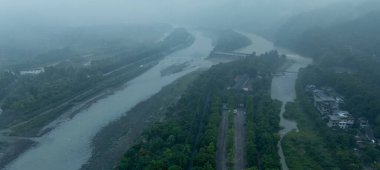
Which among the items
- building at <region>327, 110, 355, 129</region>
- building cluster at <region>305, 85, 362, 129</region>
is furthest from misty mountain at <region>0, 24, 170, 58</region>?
building at <region>327, 110, 355, 129</region>

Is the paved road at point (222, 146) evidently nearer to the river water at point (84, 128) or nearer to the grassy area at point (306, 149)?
the grassy area at point (306, 149)

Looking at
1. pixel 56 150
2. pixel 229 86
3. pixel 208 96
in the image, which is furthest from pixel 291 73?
pixel 56 150

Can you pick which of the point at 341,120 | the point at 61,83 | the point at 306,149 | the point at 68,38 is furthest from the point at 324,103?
the point at 68,38

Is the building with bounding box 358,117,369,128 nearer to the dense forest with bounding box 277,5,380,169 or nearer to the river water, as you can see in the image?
the dense forest with bounding box 277,5,380,169

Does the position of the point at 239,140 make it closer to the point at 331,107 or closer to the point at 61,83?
the point at 331,107

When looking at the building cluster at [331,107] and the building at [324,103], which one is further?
the building at [324,103]

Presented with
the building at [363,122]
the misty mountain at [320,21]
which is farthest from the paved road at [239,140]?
the misty mountain at [320,21]

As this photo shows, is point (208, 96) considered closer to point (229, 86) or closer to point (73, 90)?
point (229, 86)
